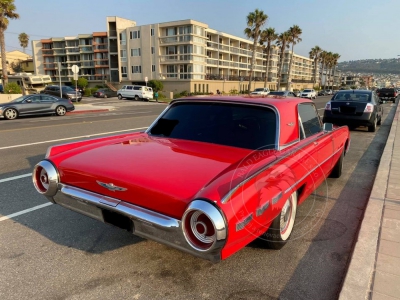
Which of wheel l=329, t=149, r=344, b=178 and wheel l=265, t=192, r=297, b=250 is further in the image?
wheel l=329, t=149, r=344, b=178

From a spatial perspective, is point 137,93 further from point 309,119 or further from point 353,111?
point 309,119

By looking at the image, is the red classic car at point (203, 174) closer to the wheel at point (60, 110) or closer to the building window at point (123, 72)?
the wheel at point (60, 110)

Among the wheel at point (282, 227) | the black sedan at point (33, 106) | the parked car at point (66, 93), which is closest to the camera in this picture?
the wheel at point (282, 227)

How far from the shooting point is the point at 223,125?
11.5 feet

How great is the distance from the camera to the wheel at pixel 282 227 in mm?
2811

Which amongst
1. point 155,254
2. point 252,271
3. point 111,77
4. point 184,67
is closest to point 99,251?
point 155,254

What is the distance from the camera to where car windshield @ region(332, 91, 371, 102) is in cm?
1138

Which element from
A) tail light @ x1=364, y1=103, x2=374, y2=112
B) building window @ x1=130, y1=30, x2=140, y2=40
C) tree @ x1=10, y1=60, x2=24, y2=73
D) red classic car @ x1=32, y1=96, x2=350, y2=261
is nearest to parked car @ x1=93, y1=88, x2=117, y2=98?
building window @ x1=130, y1=30, x2=140, y2=40

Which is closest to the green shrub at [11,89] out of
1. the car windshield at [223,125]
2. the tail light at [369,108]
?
the tail light at [369,108]

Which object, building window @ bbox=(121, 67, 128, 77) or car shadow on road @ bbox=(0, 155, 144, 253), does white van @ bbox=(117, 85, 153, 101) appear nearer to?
building window @ bbox=(121, 67, 128, 77)

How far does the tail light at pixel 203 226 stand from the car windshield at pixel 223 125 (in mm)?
1276

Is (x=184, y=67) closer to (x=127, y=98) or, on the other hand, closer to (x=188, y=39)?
(x=188, y=39)

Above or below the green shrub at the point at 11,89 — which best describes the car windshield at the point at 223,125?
above

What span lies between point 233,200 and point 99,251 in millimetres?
1667
